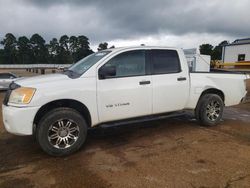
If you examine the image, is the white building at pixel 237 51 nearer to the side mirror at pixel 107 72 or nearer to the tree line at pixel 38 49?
the side mirror at pixel 107 72

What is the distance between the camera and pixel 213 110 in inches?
262

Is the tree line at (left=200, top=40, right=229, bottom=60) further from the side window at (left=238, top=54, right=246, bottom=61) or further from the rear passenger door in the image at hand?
the rear passenger door

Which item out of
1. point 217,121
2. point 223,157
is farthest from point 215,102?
point 223,157

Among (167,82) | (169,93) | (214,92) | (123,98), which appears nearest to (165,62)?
(167,82)

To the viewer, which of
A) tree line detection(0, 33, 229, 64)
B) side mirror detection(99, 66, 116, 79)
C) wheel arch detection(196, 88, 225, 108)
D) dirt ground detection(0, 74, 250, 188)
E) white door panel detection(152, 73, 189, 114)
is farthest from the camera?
tree line detection(0, 33, 229, 64)

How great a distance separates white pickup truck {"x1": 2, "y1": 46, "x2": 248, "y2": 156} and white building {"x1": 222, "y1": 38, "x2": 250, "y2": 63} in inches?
1716

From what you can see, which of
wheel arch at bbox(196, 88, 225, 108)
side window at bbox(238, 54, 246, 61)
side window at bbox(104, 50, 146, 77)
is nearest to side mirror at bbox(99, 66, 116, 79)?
side window at bbox(104, 50, 146, 77)

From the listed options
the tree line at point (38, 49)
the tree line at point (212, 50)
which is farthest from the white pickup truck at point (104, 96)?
the tree line at point (38, 49)

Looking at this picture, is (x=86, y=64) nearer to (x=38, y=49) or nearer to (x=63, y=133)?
(x=63, y=133)

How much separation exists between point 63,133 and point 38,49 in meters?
107

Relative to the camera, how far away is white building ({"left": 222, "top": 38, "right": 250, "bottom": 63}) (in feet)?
150

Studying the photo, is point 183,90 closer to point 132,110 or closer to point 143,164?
point 132,110

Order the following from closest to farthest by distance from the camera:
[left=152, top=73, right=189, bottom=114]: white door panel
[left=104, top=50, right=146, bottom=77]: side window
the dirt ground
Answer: the dirt ground → [left=104, top=50, right=146, bottom=77]: side window → [left=152, top=73, right=189, bottom=114]: white door panel

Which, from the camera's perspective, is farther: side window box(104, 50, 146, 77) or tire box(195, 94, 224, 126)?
tire box(195, 94, 224, 126)
